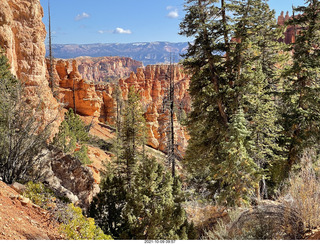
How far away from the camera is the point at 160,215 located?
7973 mm

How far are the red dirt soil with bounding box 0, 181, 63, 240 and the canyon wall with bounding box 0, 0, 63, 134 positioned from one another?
1432cm

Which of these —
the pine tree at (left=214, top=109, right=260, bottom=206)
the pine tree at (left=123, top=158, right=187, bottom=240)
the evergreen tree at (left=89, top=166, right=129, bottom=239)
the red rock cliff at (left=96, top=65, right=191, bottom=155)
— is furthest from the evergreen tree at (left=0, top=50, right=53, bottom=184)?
the red rock cliff at (left=96, top=65, right=191, bottom=155)

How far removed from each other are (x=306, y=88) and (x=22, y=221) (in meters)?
11.2

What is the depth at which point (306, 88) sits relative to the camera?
398 inches

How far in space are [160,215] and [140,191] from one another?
1098mm

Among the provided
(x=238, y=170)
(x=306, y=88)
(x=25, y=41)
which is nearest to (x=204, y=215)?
(x=238, y=170)

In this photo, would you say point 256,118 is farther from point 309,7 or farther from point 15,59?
point 15,59

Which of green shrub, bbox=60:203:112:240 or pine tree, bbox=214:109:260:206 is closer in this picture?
A: green shrub, bbox=60:203:112:240

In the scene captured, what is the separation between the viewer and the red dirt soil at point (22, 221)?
159 inches

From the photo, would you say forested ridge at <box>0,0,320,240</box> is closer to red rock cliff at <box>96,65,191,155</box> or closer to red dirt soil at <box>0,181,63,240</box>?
red dirt soil at <box>0,181,63,240</box>

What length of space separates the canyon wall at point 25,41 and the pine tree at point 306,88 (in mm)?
16510

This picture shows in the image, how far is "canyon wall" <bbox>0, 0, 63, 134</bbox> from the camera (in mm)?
18359

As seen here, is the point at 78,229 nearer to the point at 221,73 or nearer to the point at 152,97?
the point at 221,73

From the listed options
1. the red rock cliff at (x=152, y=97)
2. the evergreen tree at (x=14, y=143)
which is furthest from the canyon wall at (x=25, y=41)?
the red rock cliff at (x=152, y=97)
